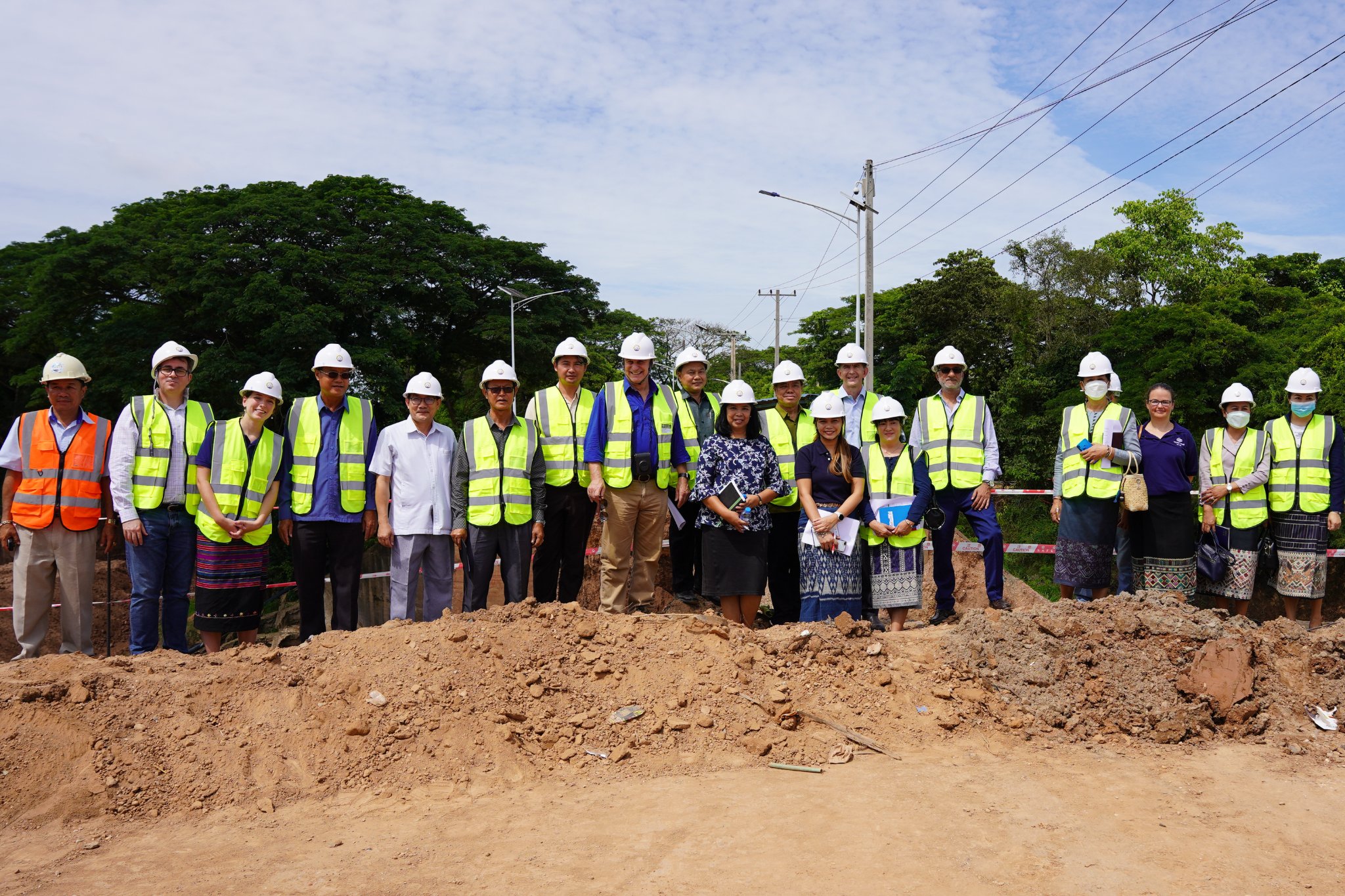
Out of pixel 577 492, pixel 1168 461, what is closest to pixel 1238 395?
pixel 1168 461

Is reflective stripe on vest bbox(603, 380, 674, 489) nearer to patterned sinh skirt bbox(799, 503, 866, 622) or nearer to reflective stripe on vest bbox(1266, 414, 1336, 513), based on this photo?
patterned sinh skirt bbox(799, 503, 866, 622)

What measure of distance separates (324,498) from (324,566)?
1.69ft

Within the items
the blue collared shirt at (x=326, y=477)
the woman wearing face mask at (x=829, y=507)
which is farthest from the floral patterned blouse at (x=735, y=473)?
the blue collared shirt at (x=326, y=477)

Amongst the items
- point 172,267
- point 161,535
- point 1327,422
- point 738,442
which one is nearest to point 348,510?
point 161,535

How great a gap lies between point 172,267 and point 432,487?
67.8 ft

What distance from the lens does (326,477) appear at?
625cm

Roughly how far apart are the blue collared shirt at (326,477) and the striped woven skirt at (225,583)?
354 millimetres

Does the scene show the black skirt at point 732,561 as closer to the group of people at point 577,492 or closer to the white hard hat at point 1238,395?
the group of people at point 577,492

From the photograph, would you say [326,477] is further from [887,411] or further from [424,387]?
[887,411]

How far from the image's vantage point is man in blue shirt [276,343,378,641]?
20.5 ft

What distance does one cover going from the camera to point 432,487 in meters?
6.34

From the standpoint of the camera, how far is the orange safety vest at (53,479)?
615 centimetres

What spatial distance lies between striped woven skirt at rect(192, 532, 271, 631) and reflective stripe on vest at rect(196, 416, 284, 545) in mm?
73

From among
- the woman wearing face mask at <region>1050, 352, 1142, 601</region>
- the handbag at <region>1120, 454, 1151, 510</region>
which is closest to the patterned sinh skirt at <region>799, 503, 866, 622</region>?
the woman wearing face mask at <region>1050, 352, 1142, 601</region>
